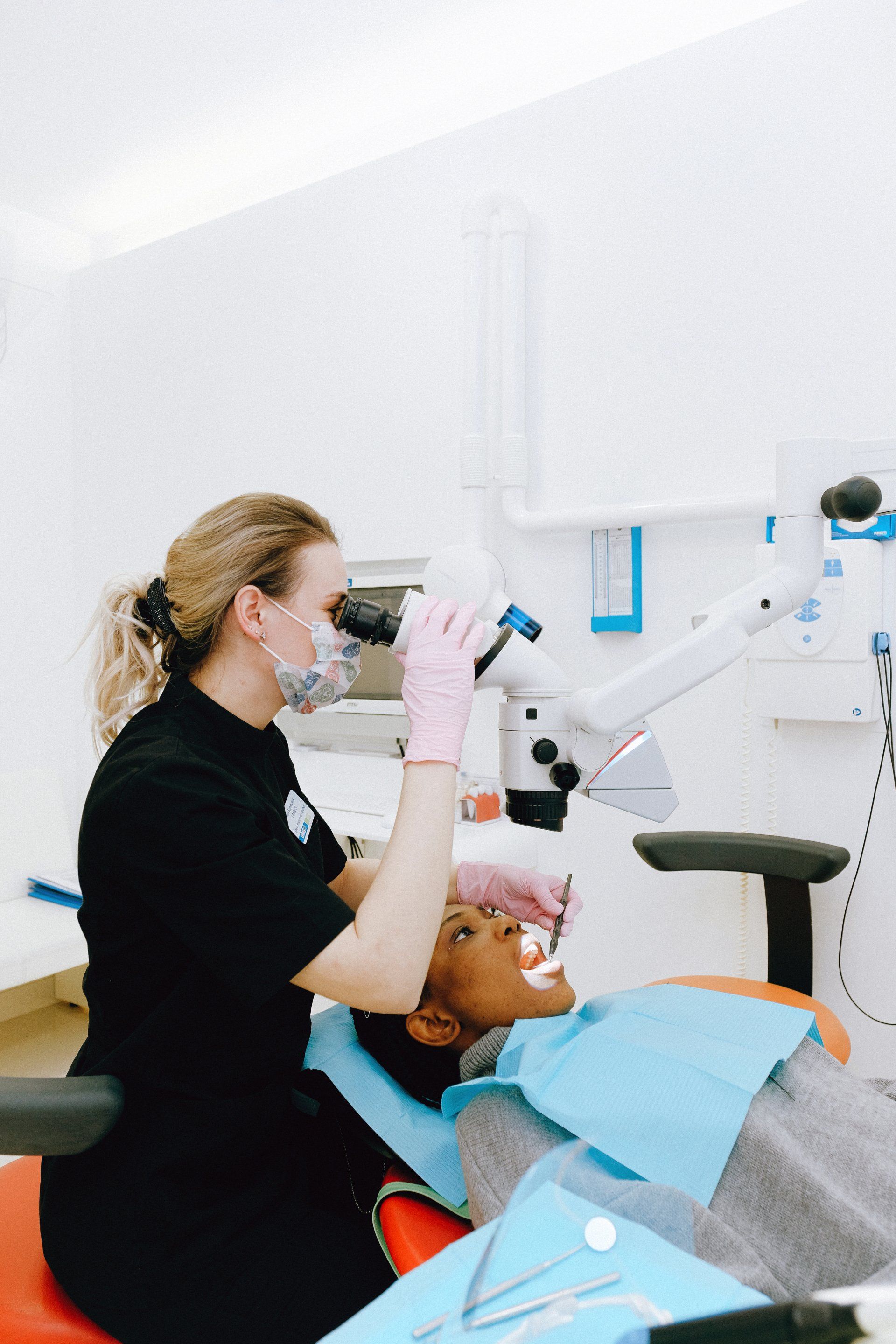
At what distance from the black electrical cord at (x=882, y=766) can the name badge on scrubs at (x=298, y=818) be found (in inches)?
49.9

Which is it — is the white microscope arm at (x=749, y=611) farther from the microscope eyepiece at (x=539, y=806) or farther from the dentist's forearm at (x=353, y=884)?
the dentist's forearm at (x=353, y=884)

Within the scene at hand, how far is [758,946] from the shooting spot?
207 centimetres

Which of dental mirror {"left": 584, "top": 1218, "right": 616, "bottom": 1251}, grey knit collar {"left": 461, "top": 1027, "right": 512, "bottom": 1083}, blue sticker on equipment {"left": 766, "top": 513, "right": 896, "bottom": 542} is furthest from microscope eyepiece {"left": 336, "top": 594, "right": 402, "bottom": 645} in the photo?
blue sticker on equipment {"left": 766, "top": 513, "right": 896, "bottom": 542}

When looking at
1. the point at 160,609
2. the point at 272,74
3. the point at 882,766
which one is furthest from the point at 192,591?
the point at 272,74

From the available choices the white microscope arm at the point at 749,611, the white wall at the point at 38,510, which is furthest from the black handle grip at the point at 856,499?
the white wall at the point at 38,510

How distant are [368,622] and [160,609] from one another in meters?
0.30

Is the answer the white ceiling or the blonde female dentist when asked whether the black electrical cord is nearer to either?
the blonde female dentist

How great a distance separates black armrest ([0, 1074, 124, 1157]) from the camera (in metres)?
0.97

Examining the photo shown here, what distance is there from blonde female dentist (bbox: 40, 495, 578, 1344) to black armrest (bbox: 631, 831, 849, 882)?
0.88 meters

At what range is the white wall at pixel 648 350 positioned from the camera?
1.92 m

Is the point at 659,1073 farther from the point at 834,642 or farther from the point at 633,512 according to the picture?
the point at 633,512

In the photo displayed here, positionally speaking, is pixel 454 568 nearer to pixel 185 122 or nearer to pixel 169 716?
pixel 169 716

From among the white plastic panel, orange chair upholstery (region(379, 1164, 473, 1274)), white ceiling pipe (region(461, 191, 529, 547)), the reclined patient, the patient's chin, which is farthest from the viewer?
white ceiling pipe (region(461, 191, 529, 547))

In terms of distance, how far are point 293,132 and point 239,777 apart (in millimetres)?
2415
